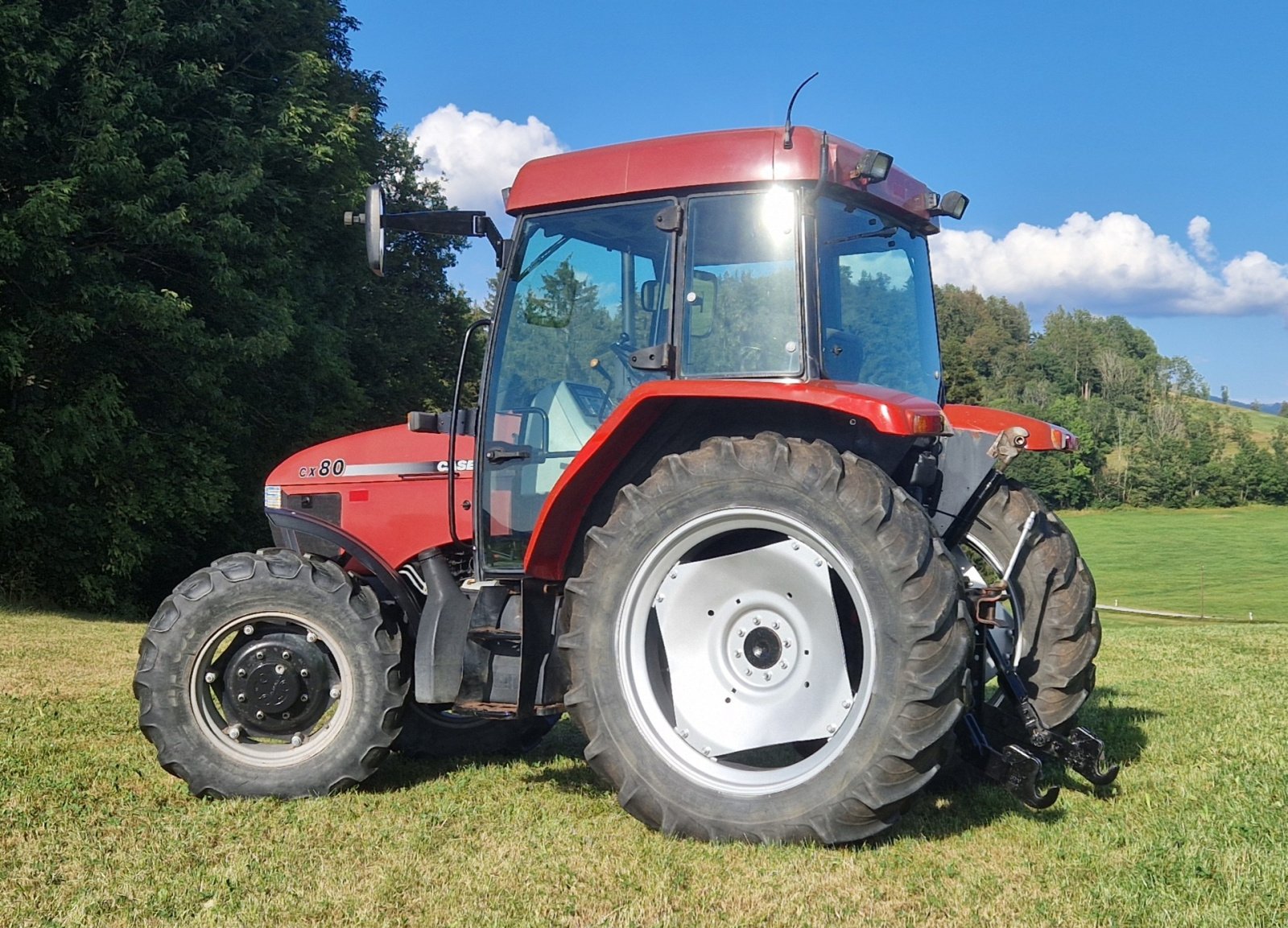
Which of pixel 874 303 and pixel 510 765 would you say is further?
pixel 510 765

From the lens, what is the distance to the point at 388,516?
5168 millimetres

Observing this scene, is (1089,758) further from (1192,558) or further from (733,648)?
(1192,558)

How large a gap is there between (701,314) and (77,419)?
539 inches

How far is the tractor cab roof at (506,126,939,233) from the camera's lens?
4148 mm

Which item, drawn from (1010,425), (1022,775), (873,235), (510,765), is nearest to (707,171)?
(873,235)

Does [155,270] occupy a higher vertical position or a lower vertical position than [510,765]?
higher

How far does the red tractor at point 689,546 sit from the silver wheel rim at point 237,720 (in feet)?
0.04

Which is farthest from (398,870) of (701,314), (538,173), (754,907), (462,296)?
(462,296)

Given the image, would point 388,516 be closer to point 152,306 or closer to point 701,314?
point 701,314

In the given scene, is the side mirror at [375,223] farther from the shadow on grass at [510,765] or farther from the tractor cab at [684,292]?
the shadow on grass at [510,765]

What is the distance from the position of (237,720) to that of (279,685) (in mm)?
239

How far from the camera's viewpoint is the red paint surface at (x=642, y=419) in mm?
3676

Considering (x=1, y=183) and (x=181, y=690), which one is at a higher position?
(x=1, y=183)

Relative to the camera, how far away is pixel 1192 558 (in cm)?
5462
